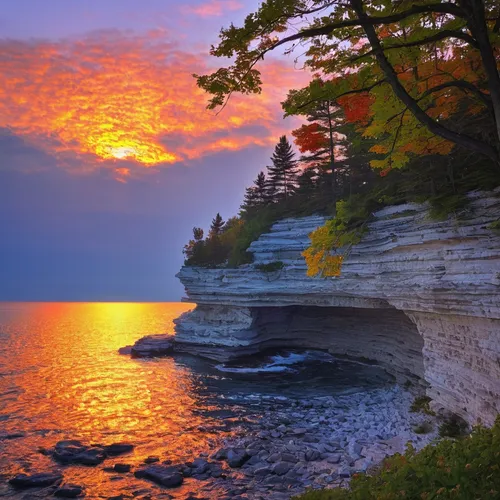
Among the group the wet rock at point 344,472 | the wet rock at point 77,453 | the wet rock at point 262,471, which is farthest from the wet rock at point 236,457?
the wet rock at point 77,453

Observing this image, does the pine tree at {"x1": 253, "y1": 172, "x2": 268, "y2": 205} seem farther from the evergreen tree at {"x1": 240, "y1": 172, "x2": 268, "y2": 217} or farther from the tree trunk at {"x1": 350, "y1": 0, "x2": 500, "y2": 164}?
the tree trunk at {"x1": 350, "y1": 0, "x2": 500, "y2": 164}

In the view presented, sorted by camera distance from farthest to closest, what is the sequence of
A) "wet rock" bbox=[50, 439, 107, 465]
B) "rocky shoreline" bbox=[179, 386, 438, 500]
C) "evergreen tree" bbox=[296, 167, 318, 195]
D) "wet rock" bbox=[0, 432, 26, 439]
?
"evergreen tree" bbox=[296, 167, 318, 195]
"wet rock" bbox=[0, 432, 26, 439]
"wet rock" bbox=[50, 439, 107, 465]
"rocky shoreline" bbox=[179, 386, 438, 500]

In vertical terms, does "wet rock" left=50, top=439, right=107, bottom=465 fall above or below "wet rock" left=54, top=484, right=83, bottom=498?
below

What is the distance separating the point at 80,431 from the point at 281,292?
18434mm

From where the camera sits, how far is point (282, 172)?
4691cm

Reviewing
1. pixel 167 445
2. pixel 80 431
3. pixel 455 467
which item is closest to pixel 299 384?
pixel 167 445

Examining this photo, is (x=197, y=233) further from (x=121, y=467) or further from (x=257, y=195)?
A: (x=121, y=467)

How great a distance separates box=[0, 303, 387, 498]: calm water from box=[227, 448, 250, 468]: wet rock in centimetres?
142

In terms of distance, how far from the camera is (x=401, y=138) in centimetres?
902

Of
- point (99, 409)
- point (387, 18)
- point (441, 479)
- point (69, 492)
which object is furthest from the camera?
point (99, 409)

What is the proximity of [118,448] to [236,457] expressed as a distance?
526 centimetres

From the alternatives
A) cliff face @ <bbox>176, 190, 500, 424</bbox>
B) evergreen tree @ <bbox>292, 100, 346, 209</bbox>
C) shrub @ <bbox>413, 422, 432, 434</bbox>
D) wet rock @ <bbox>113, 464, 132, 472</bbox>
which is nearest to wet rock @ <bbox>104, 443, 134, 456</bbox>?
wet rock @ <bbox>113, 464, 132, 472</bbox>

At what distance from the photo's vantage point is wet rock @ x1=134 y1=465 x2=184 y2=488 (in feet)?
41.8

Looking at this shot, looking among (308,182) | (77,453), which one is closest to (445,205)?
(77,453)
